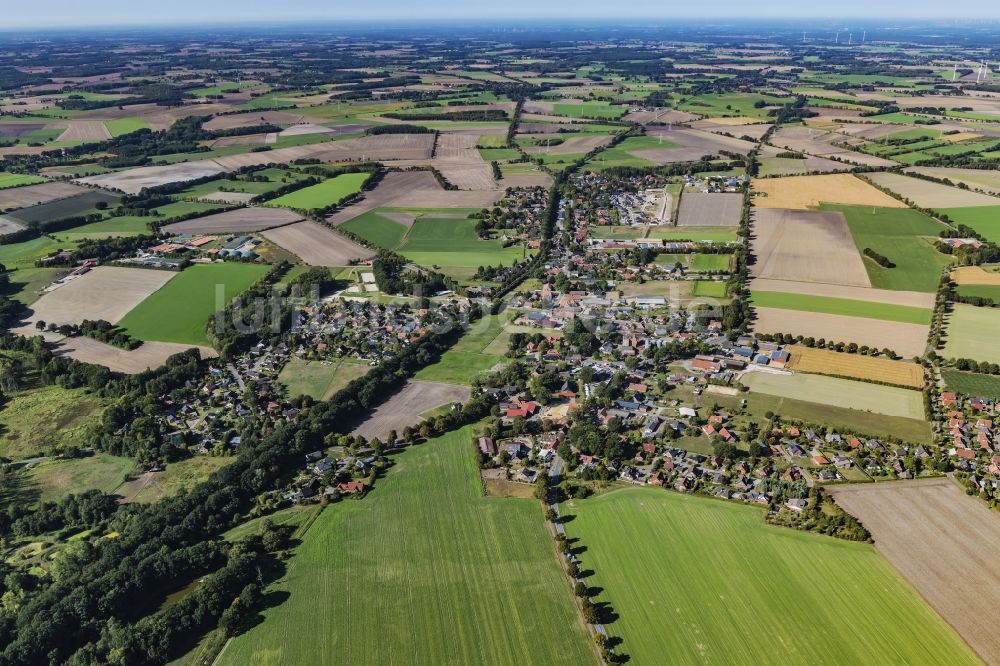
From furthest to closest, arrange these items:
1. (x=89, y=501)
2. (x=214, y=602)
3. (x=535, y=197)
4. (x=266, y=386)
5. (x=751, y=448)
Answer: (x=535, y=197) < (x=266, y=386) < (x=751, y=448) < (x=89, y=501) < (x=214, y=602)

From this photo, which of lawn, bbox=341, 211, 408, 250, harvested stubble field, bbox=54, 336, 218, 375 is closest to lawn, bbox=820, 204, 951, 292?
lawn, bbox=341, 211, 408, 250

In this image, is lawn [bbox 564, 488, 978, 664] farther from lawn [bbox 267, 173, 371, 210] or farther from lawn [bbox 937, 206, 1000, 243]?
lawn [bbox 267, 173, 371, 210]

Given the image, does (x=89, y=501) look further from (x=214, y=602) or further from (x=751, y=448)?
(x=751, y=448)

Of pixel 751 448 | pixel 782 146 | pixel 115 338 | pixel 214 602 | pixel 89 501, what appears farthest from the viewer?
pixel 782 146

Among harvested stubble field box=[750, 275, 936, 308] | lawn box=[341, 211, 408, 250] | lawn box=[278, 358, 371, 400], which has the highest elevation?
lawn box=[341, 211, 408, 250]

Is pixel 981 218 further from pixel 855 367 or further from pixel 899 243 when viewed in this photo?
pixel 855 367

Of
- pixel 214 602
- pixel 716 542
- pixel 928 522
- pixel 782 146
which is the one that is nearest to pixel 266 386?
pixel 214 602

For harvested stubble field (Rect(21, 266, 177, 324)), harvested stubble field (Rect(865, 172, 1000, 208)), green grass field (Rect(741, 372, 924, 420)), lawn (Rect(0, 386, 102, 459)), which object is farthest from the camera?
harvested stubble field (Rect(865, 172, 1000, 208))
